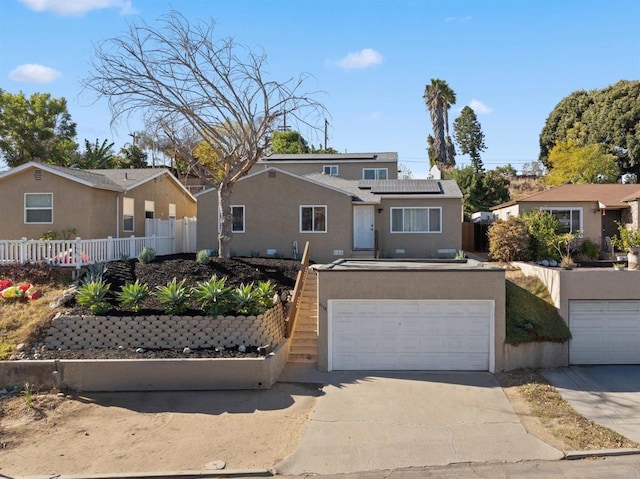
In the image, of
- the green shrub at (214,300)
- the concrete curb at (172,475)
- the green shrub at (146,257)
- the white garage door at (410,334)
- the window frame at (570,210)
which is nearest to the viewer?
the concrete curb at (172,475)

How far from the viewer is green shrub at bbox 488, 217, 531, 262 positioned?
59.5 feet

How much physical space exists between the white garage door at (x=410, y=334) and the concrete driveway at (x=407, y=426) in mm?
577

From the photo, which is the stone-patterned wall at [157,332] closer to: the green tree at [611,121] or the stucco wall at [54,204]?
the stucco wall at [54,204]

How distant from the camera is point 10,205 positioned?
1884cm

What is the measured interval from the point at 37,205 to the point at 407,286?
14.9m

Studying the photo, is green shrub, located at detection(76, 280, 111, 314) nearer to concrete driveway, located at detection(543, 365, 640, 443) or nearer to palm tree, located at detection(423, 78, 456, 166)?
concrete driveway, located at detection(543, 365, 640, 443)

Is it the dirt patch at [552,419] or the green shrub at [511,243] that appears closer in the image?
the dirt patch at [552,419]

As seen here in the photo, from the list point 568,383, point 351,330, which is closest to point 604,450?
point 568,383

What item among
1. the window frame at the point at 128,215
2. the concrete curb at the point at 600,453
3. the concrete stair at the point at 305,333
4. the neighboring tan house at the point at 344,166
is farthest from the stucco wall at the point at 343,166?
the concrete curb at the point at 600,453

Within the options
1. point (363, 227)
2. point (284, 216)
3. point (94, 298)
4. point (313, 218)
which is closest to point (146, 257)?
point (94, 298)

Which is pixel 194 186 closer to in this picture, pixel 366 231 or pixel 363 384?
pixel 366 231

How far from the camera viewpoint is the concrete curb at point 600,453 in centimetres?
759

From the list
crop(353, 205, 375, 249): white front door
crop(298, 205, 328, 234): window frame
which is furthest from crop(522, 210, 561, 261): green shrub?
crop(298, 205, 328, 234): window frame

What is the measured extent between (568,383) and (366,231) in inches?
468
